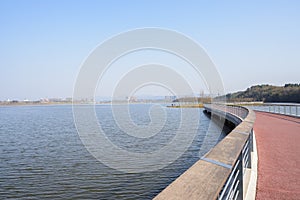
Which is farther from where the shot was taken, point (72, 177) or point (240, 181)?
point (72, 177)

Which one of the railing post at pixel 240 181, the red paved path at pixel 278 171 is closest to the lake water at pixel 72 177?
the red paved path at pixel 278 171

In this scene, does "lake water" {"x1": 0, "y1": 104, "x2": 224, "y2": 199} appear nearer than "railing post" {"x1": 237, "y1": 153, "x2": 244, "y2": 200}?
No

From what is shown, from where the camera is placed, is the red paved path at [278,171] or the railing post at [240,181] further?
the red paved path at [278,171]

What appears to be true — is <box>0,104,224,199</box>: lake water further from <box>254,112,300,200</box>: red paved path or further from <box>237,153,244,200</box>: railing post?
<box>237,153,244,200</box>: railing post

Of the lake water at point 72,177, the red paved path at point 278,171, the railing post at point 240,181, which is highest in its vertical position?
the railing post at point 240,181

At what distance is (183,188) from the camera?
1.61 meters

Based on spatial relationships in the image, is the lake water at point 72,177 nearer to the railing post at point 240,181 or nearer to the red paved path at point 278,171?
the red paved path at point 278,171

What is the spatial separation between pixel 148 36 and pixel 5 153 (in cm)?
A: 1292

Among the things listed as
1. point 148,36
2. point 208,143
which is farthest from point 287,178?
point 148,36

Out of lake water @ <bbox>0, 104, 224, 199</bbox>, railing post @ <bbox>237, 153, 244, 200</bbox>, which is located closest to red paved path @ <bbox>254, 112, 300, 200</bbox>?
railing post @ <bbox>237, 153, 244, 200</bbox>

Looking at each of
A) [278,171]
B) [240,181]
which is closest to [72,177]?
[278,171]

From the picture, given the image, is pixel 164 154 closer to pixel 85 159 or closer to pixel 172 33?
pixel 85 159

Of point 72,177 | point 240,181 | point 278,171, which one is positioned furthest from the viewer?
point 72,177

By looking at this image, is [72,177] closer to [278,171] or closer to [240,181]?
[278,171]
